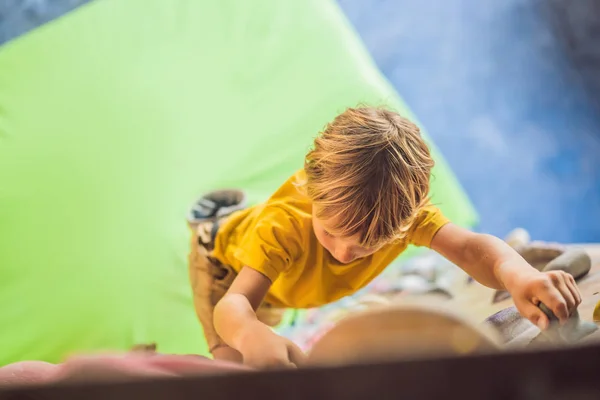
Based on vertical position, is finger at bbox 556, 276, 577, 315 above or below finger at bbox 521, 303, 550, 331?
above

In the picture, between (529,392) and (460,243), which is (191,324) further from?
(529,392)

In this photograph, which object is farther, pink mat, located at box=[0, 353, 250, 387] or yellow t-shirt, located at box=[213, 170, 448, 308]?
yellow t-shirt, located at box=[213, 170, 448, 308]

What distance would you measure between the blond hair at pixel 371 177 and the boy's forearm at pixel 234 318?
0.27ft

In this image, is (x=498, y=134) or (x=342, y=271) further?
(x=498, y=134)

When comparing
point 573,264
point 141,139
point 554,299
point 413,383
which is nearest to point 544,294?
point 554,299

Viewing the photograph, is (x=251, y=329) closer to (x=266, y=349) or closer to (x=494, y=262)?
(x=266, y=349)

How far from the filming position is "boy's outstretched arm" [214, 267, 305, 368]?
0.35 metres

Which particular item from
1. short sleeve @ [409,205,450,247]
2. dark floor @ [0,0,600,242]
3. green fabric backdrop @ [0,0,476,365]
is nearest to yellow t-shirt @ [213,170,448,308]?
short sleeve @ [409,205,450,247]

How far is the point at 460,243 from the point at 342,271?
0.10 meters

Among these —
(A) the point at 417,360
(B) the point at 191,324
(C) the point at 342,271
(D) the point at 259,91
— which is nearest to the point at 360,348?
(A) the point at 417,360

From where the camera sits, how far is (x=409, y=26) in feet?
3.16

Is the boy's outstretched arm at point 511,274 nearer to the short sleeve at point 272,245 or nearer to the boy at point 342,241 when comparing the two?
the boy at point 342,241

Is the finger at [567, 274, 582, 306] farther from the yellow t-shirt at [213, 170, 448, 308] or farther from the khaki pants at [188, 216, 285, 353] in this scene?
the khaki pants at [188, 216, 285, 353]

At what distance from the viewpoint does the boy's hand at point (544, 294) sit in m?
0.42
